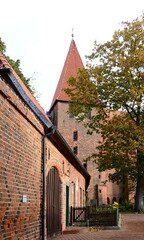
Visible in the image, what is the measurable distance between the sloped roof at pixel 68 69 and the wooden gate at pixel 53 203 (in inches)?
1170

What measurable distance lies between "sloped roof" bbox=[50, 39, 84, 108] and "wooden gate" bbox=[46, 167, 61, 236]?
29.7 meters

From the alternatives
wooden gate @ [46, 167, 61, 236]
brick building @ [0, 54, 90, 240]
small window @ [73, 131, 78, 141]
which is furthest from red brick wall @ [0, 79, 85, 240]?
small window @ [73, 131, 78, 141]

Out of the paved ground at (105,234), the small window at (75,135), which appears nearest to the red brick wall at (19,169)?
the paved ground at (105,234)

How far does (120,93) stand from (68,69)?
2171cm

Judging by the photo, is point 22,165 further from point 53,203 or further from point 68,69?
point 68,69

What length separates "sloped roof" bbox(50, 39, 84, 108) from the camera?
137 ft

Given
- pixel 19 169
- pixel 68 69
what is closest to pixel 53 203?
pixel 19 169

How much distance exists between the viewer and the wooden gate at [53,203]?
395 inches

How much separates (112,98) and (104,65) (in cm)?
269

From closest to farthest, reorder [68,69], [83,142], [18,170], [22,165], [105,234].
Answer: [18,170], [22,165], [105,234], [83,142], [68,69]

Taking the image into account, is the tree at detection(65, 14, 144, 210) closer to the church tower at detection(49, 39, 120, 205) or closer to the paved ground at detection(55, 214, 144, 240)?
the paved ground at detection(55, 214, 144, 240)

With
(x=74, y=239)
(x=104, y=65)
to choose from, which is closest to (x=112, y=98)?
(x=104, y=65)

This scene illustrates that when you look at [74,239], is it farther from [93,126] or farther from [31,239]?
[93,126]

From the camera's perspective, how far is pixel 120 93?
22.7 meters
